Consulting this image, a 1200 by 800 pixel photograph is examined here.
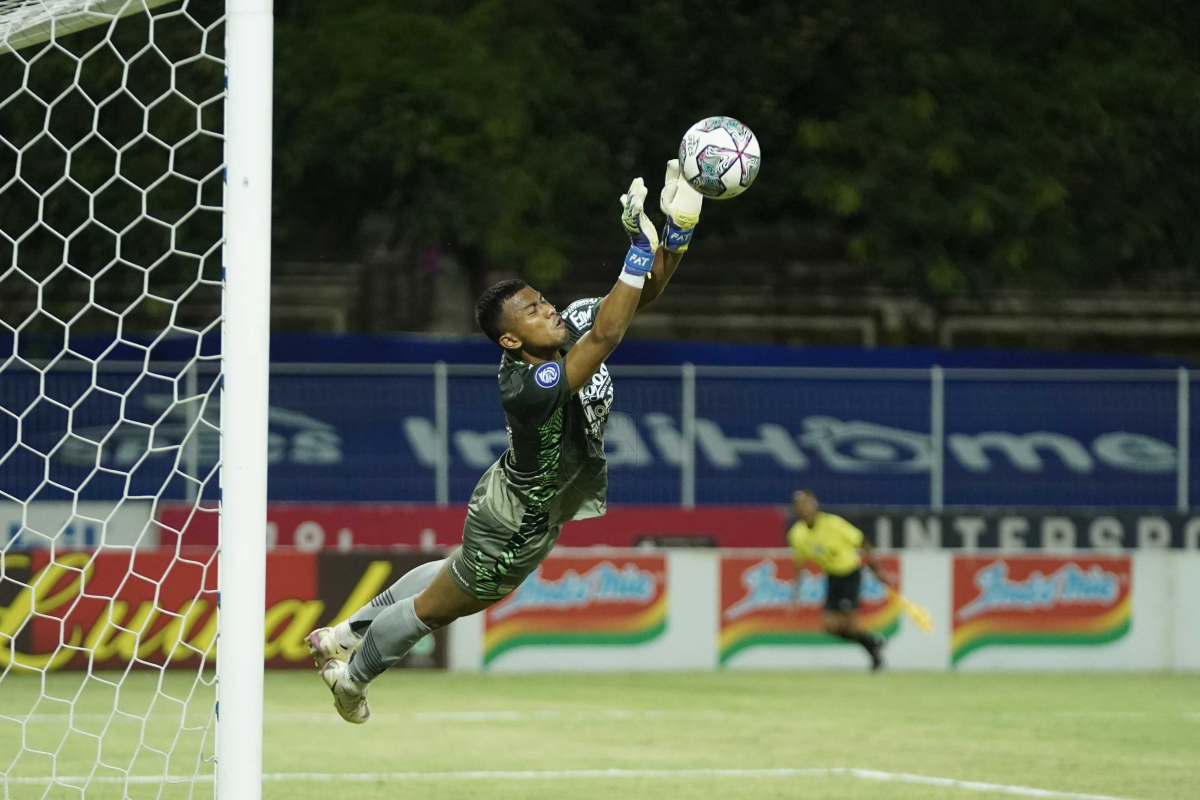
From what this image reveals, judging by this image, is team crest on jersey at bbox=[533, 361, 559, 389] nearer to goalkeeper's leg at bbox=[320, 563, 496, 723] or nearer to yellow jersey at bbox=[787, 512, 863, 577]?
goalkeeper's leg at bbox=[320, 563, 496, 723]

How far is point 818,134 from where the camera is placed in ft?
66.5

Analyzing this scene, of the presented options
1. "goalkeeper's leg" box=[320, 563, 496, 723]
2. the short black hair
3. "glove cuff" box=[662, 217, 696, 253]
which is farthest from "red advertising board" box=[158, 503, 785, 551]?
"glove cuff" box=[662, 217, 696, 253]

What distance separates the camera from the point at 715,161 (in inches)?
249

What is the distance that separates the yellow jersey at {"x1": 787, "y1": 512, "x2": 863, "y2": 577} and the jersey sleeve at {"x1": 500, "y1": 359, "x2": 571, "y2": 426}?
32.1 feet

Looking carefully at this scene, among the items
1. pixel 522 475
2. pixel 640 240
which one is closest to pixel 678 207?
pixel 640 240

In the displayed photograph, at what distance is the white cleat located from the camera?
23.4 ft

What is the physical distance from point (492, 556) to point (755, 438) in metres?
11.7

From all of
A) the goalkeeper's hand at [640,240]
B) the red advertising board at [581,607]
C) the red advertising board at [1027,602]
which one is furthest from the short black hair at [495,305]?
the red advertising board at [1027,602]

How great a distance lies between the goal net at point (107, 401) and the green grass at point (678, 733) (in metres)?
0.18

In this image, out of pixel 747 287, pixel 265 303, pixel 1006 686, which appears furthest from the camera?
pixel 747 287

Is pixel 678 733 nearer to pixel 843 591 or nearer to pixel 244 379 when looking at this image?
pixel 843 591

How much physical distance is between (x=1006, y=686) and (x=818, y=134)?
25.4 feet

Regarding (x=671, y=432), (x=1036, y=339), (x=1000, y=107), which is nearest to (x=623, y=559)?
(x=671, y=432)

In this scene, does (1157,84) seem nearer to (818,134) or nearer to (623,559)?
(818,134)
